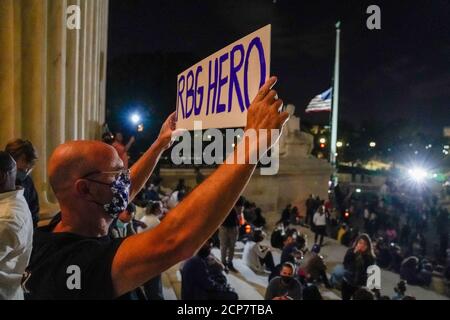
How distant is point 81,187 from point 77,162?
3.7 inches

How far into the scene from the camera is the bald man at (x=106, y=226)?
57.0 inches

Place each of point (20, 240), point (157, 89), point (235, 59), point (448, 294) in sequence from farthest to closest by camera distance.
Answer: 1. point (157, 89)
2. point (448, 294)
3. point (20, 240)
4. point (235, 59)

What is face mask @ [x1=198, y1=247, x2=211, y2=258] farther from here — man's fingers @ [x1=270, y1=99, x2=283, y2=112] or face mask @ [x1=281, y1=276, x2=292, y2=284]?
man's fingers @ [x1=270, y1=99, x2=283, y2=112]

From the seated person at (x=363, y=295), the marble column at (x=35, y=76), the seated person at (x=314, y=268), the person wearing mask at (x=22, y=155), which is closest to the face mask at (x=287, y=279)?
the seated person at (x=363, y=295)

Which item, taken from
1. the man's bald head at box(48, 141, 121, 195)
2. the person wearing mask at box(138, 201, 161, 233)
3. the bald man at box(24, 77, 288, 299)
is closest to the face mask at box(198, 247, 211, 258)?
the person wearing mask at box(138, 201, 161, 233)

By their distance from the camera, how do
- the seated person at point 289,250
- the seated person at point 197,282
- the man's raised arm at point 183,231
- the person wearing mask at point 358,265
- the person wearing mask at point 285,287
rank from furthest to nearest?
the seated person at point 289,250, the person wearing mask at point 358,265, the person wearing mask at point 285,287, the seated person at point 197,282, the man's raised arm at point 183,231

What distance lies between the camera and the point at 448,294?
9281 mm

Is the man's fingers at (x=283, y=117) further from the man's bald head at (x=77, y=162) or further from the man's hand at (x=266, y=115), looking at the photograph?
the man's bald head at (x=77, y=162)

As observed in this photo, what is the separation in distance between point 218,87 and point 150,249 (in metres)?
1.06

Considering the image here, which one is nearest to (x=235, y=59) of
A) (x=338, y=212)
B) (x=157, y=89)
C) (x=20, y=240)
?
(x=20, y=240)

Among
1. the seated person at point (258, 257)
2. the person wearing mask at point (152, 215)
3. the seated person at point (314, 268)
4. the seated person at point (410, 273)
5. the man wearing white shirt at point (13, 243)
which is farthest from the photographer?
the seated person at point (410, 273)

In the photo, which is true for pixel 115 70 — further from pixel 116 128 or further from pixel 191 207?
pixel 191 207

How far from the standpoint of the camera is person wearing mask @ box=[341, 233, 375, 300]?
7.73 m

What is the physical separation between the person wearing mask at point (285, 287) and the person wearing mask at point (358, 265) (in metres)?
1.77
